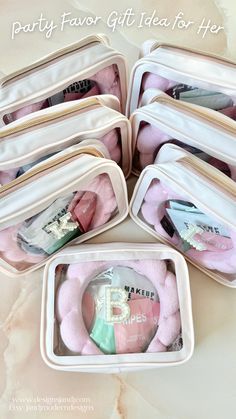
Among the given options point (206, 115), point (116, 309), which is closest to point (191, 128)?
point (206, 115)

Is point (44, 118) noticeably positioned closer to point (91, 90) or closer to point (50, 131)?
point (50, 131)

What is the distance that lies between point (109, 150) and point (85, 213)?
137 mm

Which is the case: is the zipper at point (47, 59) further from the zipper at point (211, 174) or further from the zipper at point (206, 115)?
the zipper at point (211, 174)

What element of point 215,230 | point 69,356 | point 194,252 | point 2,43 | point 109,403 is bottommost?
point 109,403

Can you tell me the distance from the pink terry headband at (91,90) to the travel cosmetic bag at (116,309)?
0.96 ft

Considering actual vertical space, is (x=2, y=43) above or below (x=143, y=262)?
above

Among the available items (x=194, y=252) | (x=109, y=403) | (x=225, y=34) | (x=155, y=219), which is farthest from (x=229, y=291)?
(x=225, y=34)

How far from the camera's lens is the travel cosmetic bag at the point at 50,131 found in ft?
2.75

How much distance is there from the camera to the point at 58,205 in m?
0.88

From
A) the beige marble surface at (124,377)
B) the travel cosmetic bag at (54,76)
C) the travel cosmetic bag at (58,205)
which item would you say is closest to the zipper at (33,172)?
the travel cosmetic bag at (58,205)

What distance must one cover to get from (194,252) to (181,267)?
61mm

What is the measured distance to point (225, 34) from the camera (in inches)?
51.2

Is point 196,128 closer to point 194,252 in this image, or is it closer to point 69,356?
point 194,252

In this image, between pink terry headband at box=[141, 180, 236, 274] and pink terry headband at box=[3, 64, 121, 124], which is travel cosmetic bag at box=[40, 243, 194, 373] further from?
pink terry headband at box=[3, 64, 121, 124]
